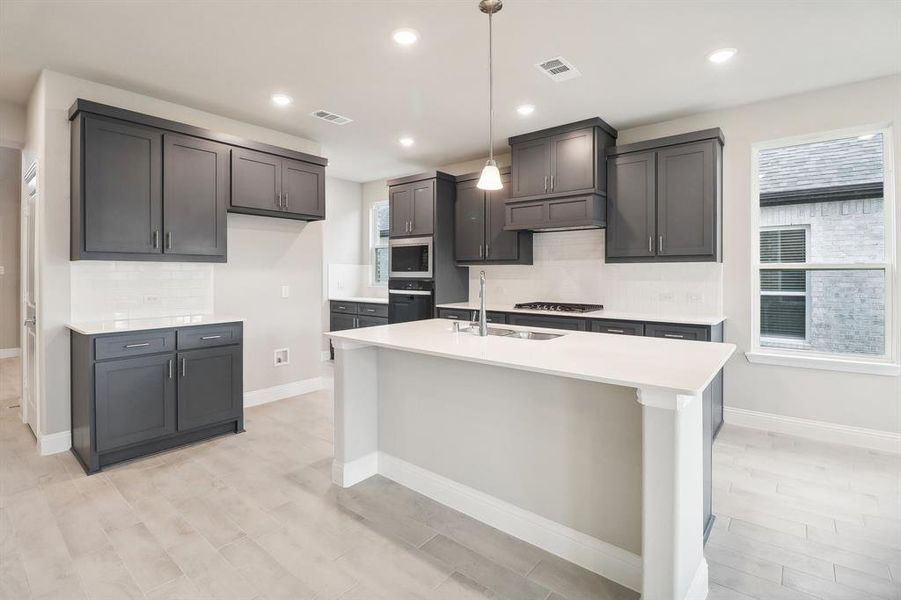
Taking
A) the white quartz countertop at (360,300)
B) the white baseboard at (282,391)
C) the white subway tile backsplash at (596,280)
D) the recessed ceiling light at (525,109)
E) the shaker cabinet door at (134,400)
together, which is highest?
the recessed ceiling light at (525,109)

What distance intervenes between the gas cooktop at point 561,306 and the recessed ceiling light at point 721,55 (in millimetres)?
2216

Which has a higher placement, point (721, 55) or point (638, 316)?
point (721, 55)

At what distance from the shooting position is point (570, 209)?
429 cm

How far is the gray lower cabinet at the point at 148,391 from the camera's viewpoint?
2.97 metres

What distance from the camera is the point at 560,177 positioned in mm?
4379

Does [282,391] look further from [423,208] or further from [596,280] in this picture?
[596,280]

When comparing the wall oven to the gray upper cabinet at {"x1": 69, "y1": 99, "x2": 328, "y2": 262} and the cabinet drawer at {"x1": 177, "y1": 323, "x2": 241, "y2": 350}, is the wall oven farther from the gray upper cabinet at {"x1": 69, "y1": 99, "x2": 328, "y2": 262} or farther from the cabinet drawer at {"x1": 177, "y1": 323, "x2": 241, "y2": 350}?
the cabinet drawer at {"x1": 177, "y1": 323, "x2": 241, "y2": 350}

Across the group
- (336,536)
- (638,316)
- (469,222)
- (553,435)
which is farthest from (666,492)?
(469,222)

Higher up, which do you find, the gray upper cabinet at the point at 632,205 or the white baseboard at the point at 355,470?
the gray upper cabinet at the point at 632,205

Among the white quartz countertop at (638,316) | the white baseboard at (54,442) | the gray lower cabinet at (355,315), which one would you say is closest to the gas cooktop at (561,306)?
the white quartz countertop at (638,316)

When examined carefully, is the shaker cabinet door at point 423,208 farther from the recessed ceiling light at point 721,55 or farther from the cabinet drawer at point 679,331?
the recessed ceiling light at point 721,55

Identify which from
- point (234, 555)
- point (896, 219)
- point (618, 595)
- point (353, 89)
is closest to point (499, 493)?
point (618, 595)

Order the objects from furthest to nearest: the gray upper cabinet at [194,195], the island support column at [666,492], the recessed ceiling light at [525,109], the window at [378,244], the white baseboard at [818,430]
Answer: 1. the window at [378,244]
2. the recessed ceiling light at [525,109]
3. the gray upper cabinet at [194,195]
4. the white baseboard at [818,430]
5. the island support column at [666,492]

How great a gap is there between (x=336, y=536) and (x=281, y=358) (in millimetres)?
2805
